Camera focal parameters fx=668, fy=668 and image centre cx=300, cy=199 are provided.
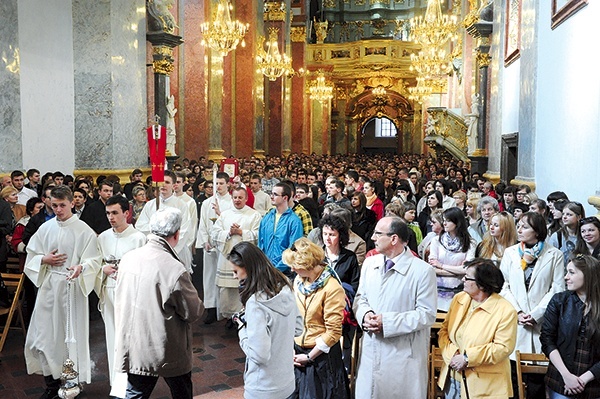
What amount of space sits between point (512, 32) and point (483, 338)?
43.1 feet

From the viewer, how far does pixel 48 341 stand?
6.21 m

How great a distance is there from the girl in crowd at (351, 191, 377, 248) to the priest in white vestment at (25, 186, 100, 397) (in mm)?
3516

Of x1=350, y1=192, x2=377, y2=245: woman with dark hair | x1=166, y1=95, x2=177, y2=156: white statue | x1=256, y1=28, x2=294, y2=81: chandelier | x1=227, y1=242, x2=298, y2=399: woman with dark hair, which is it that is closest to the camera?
x1=227, y1=242, x2=298, y2=399: woman with dark hair

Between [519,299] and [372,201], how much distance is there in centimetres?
427

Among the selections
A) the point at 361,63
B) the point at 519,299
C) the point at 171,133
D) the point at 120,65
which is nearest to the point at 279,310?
the point at 519,299

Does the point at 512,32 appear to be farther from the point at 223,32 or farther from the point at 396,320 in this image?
the point at 396,320

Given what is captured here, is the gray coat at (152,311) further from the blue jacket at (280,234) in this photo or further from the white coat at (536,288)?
the blue jacket at (280,234)

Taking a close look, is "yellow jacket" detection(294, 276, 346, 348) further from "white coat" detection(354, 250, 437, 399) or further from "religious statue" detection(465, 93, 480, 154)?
"religious statue" detection(465, 93, 480, 154)

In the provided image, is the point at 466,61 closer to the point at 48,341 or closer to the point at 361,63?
the point at 361,63

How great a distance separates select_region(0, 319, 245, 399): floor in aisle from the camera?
643 cm

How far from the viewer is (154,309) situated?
14.6 ft

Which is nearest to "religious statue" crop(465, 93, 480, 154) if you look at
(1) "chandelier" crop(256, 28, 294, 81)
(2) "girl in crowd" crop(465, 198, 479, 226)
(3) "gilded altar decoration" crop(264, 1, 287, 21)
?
(1) "chandelier" crop(256, 28, 294, 81)

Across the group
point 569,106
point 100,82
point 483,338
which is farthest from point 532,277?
point 100,82

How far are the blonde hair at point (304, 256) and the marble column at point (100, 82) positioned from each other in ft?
31.0
